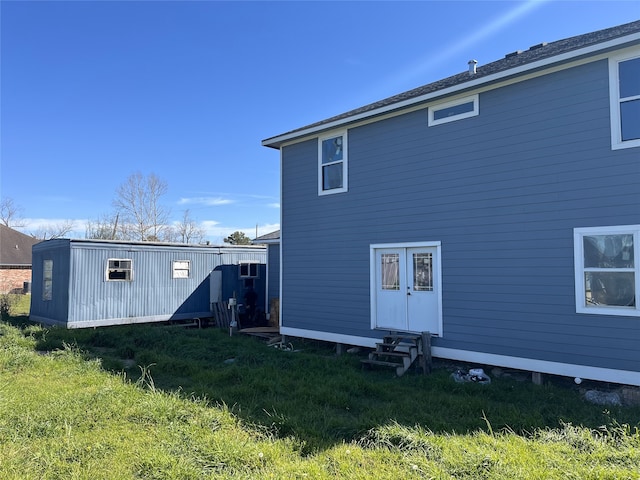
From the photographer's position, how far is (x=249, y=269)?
50.2 feet

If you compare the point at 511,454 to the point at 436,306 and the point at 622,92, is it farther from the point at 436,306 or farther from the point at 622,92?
the point at 622,92

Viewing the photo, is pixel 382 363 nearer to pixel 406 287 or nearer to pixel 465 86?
pixel 406 287

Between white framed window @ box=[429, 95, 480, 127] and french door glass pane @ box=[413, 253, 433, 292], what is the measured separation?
8.21 ft

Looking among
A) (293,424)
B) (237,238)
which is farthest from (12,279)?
(293,424)

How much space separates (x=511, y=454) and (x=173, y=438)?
322 centimetres

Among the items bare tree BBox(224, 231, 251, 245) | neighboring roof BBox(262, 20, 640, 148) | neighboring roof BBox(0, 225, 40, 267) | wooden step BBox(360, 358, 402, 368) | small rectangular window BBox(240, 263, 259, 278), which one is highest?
neighboring roof BBox(262, 20, 640, 148)

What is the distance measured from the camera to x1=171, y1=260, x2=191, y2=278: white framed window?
44.2 ft

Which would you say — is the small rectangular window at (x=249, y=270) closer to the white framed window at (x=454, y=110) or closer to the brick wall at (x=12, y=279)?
the white framed window at (x=454, y=110)

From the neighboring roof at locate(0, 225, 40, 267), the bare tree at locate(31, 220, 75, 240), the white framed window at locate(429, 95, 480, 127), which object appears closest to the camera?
the white framed window at locate(429, 95, 480, 127)

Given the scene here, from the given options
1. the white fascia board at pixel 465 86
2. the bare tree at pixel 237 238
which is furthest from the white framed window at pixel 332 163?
the bare tree at pixel 237 238

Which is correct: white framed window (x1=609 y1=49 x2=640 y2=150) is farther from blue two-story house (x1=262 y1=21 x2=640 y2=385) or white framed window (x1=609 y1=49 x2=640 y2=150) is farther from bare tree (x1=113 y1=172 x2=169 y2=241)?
bare tree (x1=113 y1=172 x2=169 y2=241)

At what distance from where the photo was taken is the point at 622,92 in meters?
5.78

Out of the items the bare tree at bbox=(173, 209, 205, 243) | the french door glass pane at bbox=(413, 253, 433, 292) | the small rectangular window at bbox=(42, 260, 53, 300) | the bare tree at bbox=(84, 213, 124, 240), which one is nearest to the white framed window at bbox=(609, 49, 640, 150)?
the french door glass pane at bbox=(413, 253, 433, 292)

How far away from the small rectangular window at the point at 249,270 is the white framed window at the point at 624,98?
469 inches
